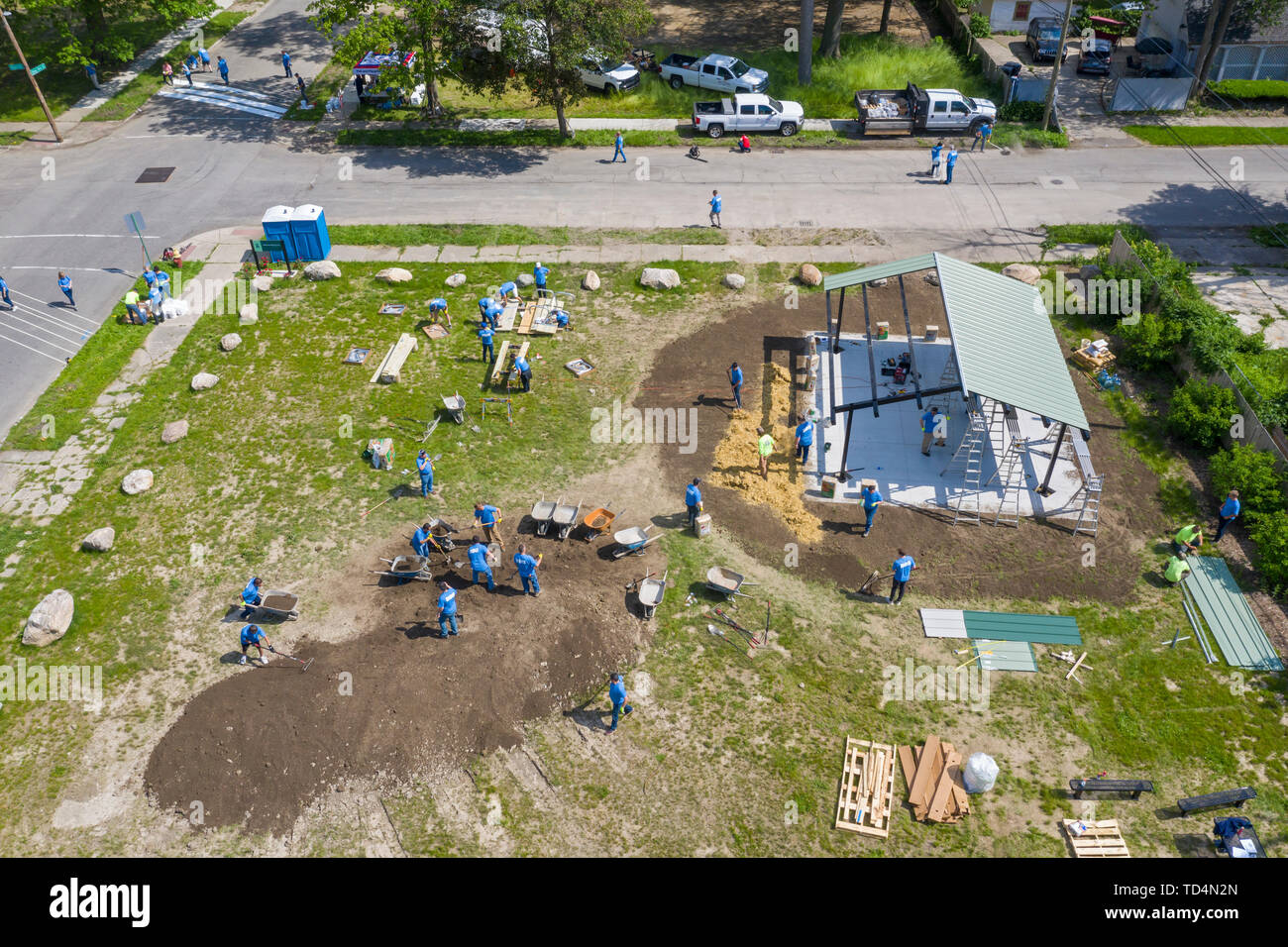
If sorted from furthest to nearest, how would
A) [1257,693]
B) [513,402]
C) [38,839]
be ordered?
[513,402]
[1257,693]
[38,839]

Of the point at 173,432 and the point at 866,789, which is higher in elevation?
the point at 173,432

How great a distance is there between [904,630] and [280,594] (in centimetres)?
1495

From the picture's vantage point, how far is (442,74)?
40938mm

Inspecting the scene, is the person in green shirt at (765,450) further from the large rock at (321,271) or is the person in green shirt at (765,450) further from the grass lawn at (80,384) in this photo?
the grass lawn at (80,384)

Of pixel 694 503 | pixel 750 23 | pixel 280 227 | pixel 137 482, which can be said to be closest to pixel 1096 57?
pixel 750 23

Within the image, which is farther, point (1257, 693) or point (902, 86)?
point (902, 86)

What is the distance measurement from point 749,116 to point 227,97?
26924 mm

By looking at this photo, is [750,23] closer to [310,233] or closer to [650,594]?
[310,233]

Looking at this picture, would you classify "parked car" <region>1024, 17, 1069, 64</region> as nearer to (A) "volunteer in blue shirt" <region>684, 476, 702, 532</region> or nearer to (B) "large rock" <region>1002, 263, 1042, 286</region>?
(B) "large rock" <region>1002, 263, 1042, 286</region>

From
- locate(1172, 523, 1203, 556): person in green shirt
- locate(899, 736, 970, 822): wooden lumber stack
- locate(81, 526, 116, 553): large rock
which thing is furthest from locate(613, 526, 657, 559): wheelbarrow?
locate(1172, 523, 1203, 556): person in green shirt

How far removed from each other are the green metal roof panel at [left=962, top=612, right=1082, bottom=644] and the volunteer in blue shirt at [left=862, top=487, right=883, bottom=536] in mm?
3346

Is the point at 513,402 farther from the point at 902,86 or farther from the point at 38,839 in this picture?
the point at 902,86

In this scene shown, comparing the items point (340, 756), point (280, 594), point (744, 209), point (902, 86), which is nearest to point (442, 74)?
point (744, 209)

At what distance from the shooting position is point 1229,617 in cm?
2155
